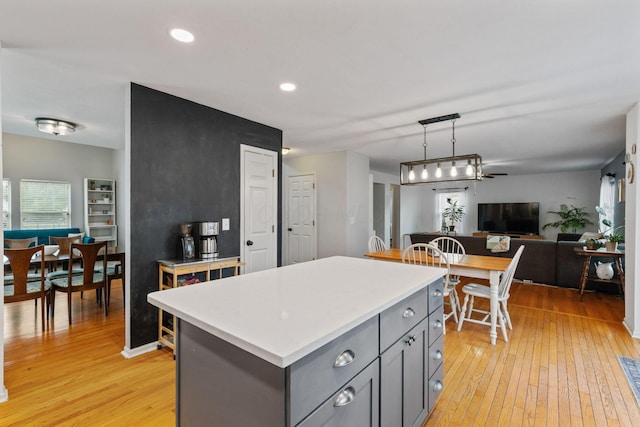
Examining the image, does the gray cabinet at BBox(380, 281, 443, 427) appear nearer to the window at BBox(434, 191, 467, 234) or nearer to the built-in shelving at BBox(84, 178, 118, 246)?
the built-in shelving at BBox(84, 178, 118, 246)

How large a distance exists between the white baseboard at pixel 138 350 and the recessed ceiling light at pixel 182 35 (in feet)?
8.48

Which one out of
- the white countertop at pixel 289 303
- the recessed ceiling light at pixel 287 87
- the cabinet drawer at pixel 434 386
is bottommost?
the cabinet drawer at pixel 434 386

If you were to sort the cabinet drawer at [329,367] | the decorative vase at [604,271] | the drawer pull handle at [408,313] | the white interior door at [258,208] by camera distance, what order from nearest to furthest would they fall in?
the cabinet drawer at [329,367], the drawer pull handle at [408,313], the white interior door at [258,208], the decorative vase at [604,271]

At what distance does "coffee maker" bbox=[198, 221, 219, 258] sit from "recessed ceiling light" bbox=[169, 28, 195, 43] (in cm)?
163

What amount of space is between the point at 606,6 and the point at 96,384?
162 inches

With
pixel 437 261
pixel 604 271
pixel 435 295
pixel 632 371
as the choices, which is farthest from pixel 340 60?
pixel 604 271

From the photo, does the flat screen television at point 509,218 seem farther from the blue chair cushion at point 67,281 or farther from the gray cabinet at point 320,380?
the blue chair cushion at point 67,281

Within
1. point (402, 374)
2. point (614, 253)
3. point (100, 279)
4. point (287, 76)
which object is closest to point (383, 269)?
point (402, 374)

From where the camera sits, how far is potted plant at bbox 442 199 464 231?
976cm

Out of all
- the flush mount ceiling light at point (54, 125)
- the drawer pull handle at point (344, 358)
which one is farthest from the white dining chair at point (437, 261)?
the flush mount ceiling light at point (54, 125)

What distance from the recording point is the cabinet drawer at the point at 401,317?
1.31m

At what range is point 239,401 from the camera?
1.01m

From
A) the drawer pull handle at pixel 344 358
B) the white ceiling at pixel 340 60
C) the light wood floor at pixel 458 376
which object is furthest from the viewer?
the light wood floor at pixel 458 376

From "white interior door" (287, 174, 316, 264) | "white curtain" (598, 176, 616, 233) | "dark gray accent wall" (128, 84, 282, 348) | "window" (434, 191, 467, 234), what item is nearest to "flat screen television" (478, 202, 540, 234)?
"window" (434, 191, 467, 234)
